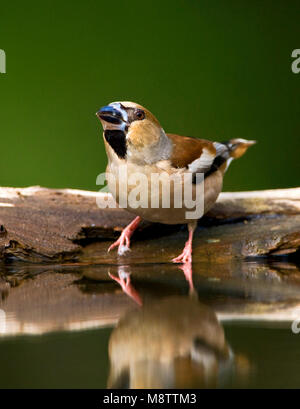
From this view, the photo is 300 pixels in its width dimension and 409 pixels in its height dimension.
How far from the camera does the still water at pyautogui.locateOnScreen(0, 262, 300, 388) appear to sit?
79 cm

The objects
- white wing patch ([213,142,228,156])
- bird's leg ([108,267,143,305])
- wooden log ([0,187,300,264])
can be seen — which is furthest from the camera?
white wing patch ([213,142,228,156])

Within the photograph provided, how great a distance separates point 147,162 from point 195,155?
0.78 feet

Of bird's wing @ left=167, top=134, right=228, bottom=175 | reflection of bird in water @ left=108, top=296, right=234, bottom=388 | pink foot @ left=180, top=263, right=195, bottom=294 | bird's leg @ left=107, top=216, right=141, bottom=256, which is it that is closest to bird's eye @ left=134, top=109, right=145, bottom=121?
bird's wing @ left=167, top=134, right=228, bottom=175

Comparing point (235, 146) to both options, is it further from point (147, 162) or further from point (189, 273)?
point (189, 273)

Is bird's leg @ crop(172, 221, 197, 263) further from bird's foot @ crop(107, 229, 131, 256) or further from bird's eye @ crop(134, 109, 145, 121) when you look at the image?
bird's eye @ crop(134, 109, 145, 121)

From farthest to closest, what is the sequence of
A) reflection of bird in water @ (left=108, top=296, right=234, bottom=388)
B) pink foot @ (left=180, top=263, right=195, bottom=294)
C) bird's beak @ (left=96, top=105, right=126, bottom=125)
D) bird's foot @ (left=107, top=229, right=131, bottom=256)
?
bird's foot @ (left=107, top=229, right=131, bottom=256) < bird's beak @ (left=96, top=105, right=126, bottom=125) < pink foot @ (left=180, top=263, right=195, bottom=294) < reflection of bird in water @ (left=108, top=296, right=234, bottom=388)

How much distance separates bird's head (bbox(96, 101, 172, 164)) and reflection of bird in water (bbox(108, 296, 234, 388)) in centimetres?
82

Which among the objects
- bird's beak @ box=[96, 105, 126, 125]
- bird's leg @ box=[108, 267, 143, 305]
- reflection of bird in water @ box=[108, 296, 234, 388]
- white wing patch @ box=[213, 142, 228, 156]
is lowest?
reflection of bird in water @ box=[108, 296, 234, 388]

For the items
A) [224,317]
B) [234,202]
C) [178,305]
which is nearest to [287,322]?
[224,317]

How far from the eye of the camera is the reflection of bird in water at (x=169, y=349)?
30.9 inches

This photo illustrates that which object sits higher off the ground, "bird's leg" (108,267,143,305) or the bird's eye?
the bird's eye

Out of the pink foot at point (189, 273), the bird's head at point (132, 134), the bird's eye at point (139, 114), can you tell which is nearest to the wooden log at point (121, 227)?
the pink foot at point (189, 273)

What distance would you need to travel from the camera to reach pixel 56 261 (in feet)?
6.65

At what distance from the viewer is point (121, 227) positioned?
221 cm
